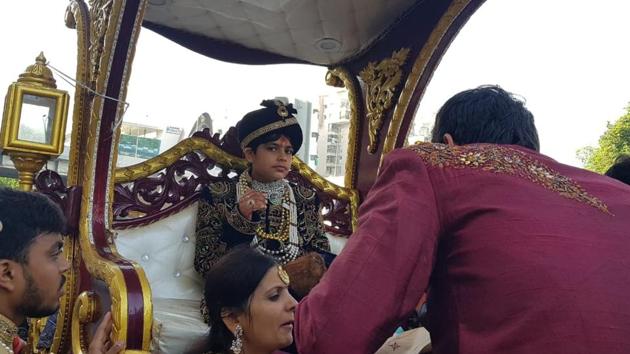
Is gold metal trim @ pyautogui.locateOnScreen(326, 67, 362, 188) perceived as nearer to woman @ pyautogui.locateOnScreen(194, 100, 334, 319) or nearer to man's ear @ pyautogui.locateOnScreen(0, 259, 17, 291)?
woman @ pyautogui.locateOnScreen(194, 100, 334, 319)

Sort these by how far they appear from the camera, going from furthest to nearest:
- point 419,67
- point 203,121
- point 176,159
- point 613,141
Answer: point 613,141
point 203,121
point 419,67
point 176,159

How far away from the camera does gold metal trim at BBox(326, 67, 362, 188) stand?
3.62 metres

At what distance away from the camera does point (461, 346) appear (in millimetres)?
1041

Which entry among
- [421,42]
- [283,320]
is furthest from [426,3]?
[283,320]

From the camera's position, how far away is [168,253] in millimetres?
2830

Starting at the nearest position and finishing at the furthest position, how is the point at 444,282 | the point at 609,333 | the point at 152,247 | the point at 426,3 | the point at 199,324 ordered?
the point at 609,333
the point at 444,282
the point at 199,324
the point at 152,247
the point at 426,3

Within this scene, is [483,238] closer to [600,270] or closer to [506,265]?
[506,265]

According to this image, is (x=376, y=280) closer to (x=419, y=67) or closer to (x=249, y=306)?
(x=249, y=306)

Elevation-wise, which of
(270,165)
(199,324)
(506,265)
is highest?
(270,165)

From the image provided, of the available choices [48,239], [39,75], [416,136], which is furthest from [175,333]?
[416,136]

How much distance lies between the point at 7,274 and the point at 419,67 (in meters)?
2.29

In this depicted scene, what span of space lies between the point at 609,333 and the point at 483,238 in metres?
0.24

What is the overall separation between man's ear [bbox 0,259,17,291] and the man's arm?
81 centimetres

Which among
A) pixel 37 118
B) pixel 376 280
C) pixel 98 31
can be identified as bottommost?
pixel 376 280
